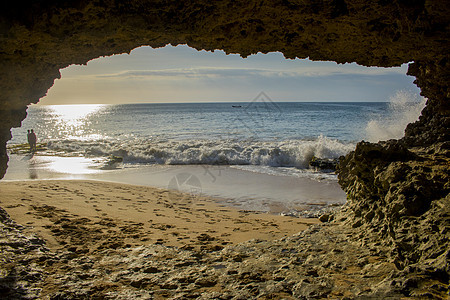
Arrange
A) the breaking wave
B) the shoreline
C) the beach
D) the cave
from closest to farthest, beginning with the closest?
the cave < the beach < the shoreline < the breaking wave

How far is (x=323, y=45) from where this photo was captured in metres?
3.70

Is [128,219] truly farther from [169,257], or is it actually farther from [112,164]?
[112,164]

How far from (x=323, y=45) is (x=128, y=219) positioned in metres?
4.44

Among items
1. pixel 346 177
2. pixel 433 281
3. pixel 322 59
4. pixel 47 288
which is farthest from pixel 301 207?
pixel 47 288

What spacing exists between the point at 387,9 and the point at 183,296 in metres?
3.23

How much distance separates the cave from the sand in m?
1.26

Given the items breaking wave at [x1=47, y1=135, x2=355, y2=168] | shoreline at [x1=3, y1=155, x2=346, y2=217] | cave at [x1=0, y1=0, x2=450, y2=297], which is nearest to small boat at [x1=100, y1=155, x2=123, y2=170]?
shoreline at [x1=3, y1=155, x2=346, y2=217]

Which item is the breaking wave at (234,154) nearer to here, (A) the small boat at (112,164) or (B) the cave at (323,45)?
(A) the small boat at (112,164)

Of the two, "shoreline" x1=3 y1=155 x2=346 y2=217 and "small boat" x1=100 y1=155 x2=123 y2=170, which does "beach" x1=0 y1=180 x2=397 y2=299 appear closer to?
"shoreline" x1=3 y1=155 x2=346 y2=217

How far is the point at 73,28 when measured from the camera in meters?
2.89

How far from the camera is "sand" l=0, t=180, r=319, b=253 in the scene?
14.1 feet

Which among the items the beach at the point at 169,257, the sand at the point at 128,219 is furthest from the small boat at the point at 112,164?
the beach at the point at 169,257

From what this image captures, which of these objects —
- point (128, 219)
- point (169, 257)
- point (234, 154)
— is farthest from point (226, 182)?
point (169, 257)

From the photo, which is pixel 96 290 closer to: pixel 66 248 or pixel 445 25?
pixel 66 248
